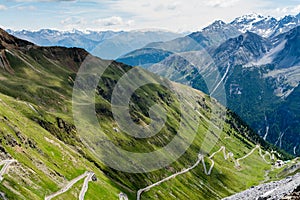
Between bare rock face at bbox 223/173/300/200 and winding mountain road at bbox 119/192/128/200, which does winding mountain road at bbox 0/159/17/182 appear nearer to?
winding mountain road at bbox 119/192/128/200

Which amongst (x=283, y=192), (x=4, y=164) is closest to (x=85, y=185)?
(x=4, y=164)

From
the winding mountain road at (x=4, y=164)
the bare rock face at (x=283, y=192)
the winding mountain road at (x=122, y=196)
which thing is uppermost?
the bare rock face at (x=283, y=192)

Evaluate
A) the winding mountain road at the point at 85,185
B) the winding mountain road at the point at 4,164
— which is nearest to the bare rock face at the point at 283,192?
the winding mountain road at the point at 85,185

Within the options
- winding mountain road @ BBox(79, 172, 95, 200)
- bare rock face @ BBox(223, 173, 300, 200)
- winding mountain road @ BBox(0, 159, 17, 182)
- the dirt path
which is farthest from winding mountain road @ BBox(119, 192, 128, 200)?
bare rock face @ BBox(223, 173, 300, 200)

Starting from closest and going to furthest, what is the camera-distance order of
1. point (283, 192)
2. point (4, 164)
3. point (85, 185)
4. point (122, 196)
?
point (283, 192) < point (4, 164) < point (85, 185) < point (122, 196)

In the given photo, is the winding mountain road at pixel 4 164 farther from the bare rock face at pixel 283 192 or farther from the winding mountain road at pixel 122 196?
the bare rock face at pixel 283 192

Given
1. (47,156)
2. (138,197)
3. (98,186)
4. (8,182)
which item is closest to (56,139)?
(47,156)

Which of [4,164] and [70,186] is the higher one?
[4,164]

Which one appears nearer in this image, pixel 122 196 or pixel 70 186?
pixel 70 186

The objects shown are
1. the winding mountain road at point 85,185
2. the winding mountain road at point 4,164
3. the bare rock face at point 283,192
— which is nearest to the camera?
the bare rock face at point 283,192

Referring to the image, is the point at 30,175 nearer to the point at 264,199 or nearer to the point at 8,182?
the point at 8,182

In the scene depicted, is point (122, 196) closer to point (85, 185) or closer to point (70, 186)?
point (85, 185)
